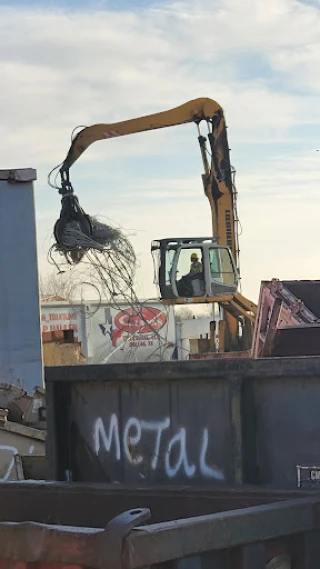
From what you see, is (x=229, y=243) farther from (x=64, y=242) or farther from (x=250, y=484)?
(x=250, y=484)

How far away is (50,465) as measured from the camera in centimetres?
400

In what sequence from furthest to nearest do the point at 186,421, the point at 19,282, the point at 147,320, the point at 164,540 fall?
the point at 147,320 < the point at 19,282 < the point at 186,421 < the point at 164,540

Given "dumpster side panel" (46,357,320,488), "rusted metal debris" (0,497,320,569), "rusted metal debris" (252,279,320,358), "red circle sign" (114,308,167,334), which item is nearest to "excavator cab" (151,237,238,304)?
"rusted metal debris" (252,279,320,358)

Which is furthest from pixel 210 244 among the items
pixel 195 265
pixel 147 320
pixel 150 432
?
pixel 150 432

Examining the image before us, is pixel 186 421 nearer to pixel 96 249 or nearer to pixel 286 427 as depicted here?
pixel 286 427

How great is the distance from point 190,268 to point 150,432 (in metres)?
13.8

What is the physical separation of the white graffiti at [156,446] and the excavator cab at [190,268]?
1324cm

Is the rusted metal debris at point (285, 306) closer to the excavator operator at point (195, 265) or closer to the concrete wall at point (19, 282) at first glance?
the concrete wall at point (19, 282)

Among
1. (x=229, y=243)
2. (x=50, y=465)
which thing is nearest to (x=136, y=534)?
(x=50, y=465)

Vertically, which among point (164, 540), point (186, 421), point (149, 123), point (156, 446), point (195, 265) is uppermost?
point (149, 123)

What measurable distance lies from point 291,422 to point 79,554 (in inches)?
45.7

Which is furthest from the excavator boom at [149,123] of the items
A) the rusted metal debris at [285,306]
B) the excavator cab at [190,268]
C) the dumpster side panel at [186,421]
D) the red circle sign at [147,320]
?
the dumpster side panel at [186,421]

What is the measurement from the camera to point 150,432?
373cm

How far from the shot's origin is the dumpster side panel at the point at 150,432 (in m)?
3.56
